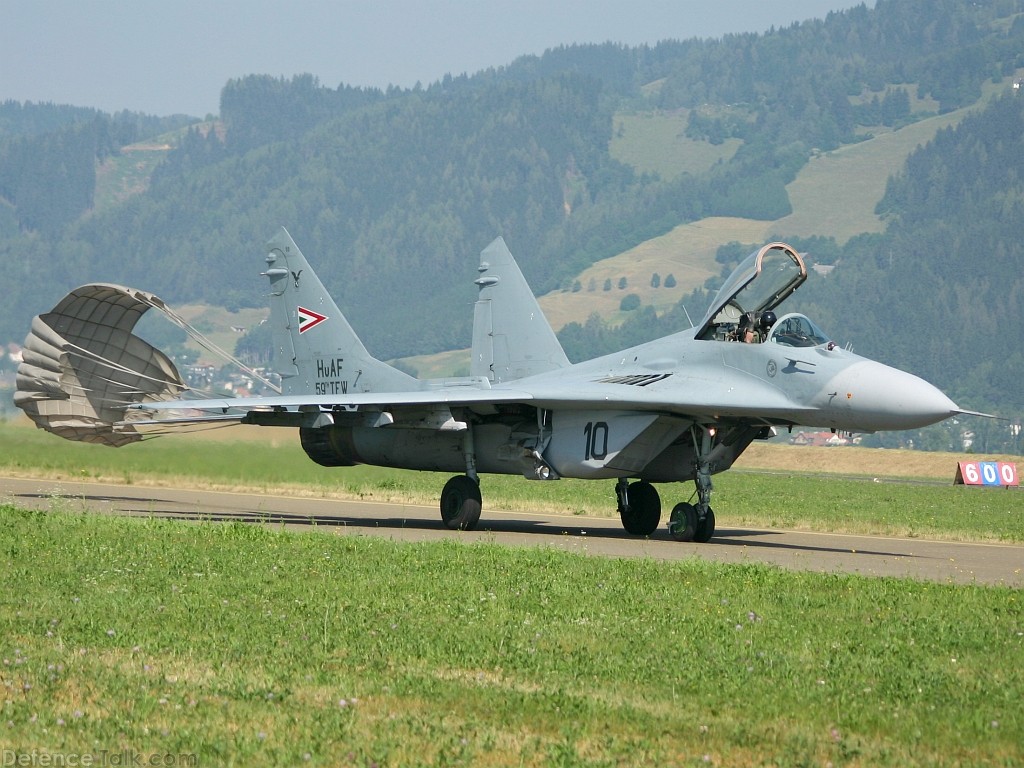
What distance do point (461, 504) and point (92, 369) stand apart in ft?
25.8

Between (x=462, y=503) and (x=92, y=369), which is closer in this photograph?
(x=462, y=503)

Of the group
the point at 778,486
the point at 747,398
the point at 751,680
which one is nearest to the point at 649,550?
the point at 747,398

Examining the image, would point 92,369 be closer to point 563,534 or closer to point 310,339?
point 310,339

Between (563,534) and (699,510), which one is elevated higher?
(699,510)

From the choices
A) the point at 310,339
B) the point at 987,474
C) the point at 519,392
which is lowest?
the point at 987,474

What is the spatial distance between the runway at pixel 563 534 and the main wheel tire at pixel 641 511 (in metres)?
0.27

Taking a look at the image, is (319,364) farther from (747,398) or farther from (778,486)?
(778,486)

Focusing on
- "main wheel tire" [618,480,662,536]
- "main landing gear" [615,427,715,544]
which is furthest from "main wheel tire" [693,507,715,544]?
"main wheel tire" [618,480,662,536]

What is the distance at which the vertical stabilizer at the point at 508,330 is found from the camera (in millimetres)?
23641

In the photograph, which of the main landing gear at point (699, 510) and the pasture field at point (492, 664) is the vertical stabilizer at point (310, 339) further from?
the pasture field at point (492, 664)

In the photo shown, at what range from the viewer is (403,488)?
2838cm

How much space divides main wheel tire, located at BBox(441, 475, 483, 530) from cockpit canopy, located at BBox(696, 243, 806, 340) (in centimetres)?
421

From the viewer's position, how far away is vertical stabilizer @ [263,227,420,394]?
2355 centimetres

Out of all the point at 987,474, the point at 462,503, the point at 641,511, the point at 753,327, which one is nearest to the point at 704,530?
the point at 641,511
